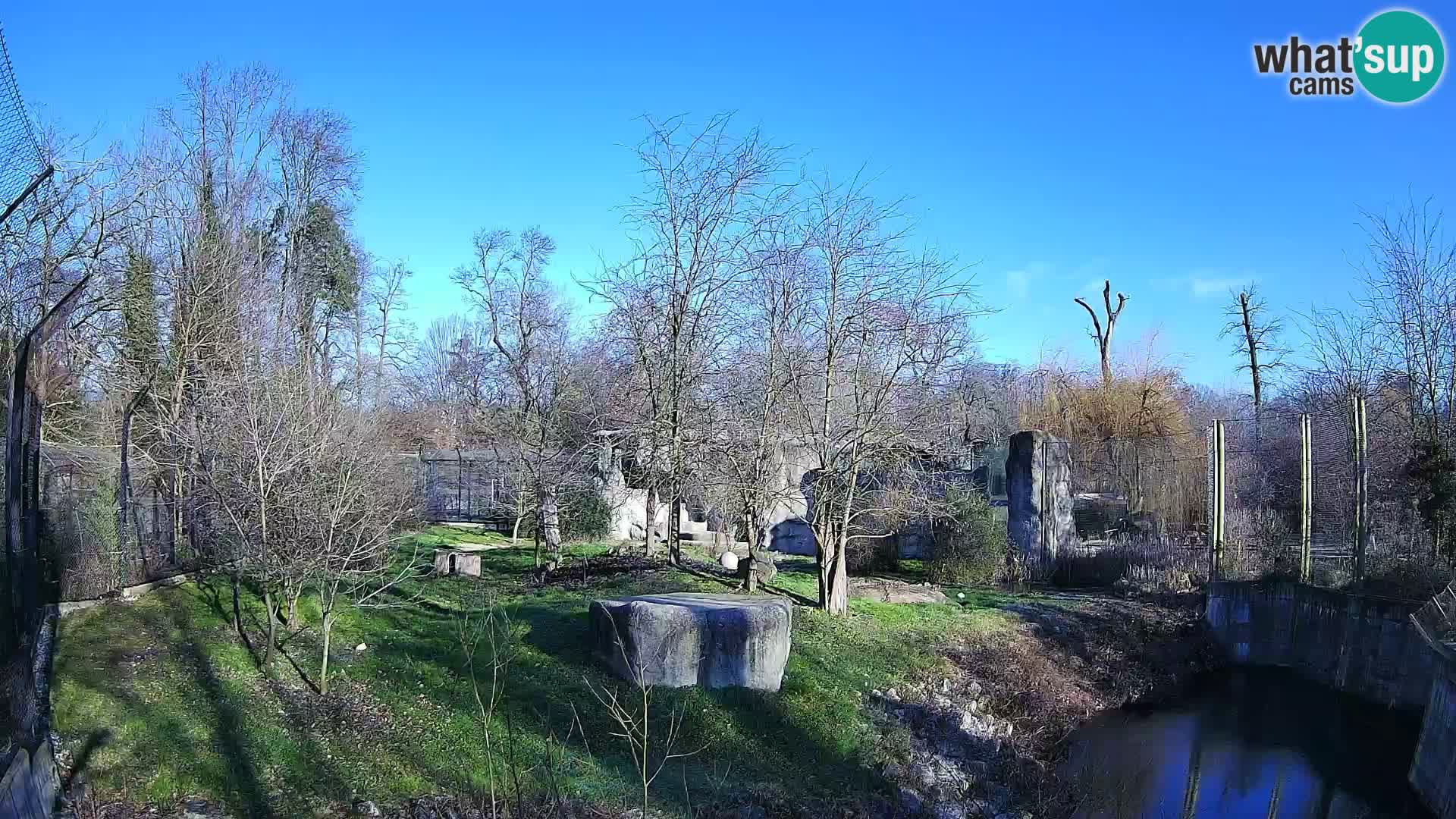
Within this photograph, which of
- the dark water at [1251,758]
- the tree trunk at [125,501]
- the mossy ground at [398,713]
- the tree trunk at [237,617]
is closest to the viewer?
the mossy ground at [398,713]

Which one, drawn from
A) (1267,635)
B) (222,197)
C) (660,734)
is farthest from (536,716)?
(222,197)

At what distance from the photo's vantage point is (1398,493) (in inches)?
570

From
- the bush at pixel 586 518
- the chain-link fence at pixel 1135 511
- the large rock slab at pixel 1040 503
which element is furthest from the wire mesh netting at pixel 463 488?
the chain-link fence at pixel 1135 511

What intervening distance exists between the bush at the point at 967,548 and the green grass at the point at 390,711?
18.8 feet

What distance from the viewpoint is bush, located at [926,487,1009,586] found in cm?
1764

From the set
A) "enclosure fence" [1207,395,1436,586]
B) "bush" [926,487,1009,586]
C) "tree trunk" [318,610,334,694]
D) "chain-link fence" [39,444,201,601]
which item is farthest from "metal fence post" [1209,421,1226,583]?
"chain-link fence" [39,444,201,601]

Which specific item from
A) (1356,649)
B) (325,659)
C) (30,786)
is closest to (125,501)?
(325,659)

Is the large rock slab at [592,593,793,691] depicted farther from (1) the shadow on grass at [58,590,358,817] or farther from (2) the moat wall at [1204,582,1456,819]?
(2) the moat wall at [1204,582,1456,819]

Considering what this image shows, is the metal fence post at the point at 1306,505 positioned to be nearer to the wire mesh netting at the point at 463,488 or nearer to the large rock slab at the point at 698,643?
the large rock slab at the point at 698,643

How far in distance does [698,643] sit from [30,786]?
5513 mm

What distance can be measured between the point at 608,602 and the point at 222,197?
18.7 m

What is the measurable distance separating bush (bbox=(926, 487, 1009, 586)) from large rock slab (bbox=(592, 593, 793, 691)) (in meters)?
8.44

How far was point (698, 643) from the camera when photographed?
9.65 metres

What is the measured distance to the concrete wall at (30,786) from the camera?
5.03 m
